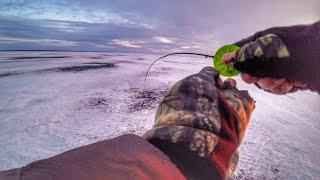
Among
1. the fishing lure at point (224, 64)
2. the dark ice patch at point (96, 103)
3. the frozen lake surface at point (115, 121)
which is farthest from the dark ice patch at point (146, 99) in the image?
the fishing lure at point (224, 64)

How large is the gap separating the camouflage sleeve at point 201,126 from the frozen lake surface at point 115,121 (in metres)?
0.45

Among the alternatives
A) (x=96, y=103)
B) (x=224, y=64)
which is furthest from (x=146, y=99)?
(x=224, y=64)

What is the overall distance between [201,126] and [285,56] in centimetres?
19

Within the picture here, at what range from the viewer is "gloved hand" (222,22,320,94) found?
0.46 metres

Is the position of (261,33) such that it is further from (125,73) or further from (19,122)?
(125,73)

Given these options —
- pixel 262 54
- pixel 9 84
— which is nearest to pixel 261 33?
pixel 262 54

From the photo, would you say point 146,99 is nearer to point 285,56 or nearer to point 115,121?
point 115,121

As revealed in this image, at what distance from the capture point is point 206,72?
1.66ft

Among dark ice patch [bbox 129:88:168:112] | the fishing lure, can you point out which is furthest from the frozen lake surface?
the fishing lure

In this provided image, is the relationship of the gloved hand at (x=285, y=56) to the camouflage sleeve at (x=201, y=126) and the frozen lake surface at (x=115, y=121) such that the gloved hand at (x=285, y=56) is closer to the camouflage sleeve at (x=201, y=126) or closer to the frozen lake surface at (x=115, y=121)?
the camouflage sleeve at (x=201, y=126)

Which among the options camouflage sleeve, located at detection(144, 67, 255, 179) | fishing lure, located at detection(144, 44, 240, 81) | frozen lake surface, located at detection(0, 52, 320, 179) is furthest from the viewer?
frozen lake surface, located at detection(0, 52, 320, 179)

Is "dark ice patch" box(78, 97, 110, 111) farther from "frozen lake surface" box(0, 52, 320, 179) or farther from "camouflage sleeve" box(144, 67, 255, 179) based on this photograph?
"camouflage sleeve" box(144, 67, 255, 179)

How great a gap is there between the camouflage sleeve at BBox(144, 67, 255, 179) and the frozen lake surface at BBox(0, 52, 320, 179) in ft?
1.47

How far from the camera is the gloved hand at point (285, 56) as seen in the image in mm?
457
